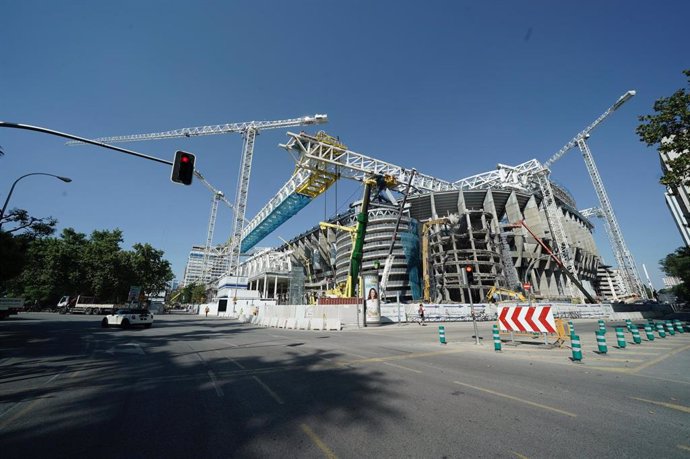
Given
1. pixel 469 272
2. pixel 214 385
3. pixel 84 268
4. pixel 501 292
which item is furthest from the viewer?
pixel 501 292

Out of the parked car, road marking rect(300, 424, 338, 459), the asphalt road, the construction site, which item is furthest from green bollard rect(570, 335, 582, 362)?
the construction site

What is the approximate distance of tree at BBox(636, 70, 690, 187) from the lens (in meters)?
13.5

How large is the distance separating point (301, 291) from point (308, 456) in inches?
2660

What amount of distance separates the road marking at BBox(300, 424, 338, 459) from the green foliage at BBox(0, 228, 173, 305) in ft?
199

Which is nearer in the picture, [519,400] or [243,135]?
[519,400]

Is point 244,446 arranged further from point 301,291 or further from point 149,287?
point 149,287

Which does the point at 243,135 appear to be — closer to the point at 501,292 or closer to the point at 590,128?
the point at 501,292

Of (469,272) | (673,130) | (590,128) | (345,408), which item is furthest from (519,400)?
(590,128)

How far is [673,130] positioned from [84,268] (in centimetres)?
7334

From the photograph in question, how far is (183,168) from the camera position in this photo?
9.39 m

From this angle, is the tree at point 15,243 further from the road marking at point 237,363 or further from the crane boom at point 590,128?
the crane boom at point 590,128

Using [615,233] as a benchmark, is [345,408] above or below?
below

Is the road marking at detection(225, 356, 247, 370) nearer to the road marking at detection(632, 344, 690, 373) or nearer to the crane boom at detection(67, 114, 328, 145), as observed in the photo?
the road marking at detection(632, 344, 690, 373)

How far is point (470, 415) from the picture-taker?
15.7 feet
